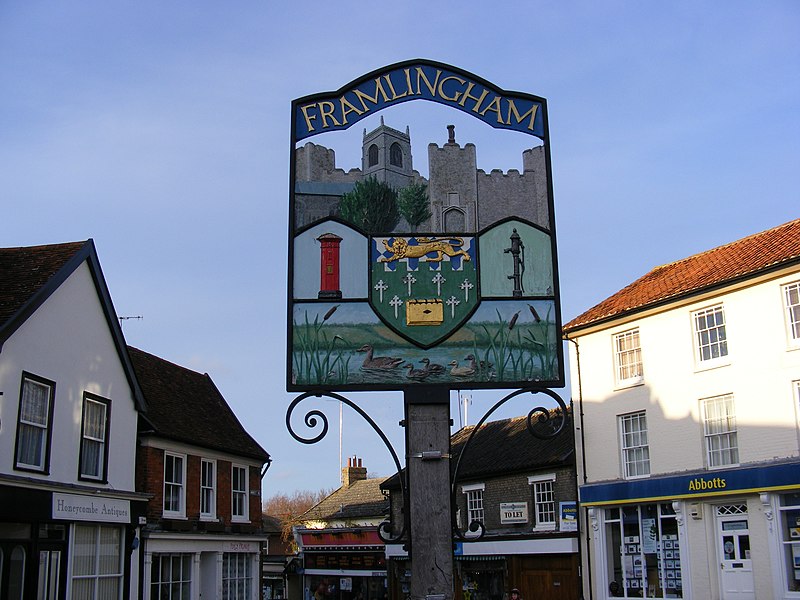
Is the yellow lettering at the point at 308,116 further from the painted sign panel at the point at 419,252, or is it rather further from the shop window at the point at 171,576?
the shop window at the point at 171,576

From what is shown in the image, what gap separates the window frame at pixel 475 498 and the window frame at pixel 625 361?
6795 mm

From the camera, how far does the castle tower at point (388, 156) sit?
36.0 feet

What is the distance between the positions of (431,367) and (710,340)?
15.6 m

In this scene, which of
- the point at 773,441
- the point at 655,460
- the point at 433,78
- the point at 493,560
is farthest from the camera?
the point at 493,560

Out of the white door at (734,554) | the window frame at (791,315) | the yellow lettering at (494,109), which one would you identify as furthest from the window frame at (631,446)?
the yellow lettering at (494,109)

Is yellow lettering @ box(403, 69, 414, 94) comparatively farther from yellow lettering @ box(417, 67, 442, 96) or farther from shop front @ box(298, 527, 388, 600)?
shop front @ box(298, 527, 388, 600)

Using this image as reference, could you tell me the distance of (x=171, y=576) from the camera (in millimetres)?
21984

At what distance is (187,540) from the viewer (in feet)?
73.8

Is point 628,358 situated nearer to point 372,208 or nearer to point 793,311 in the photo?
point 793,311

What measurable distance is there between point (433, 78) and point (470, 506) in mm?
22333

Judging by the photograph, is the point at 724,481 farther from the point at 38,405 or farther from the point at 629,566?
the point at 38,405

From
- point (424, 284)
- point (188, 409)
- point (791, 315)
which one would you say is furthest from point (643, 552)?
point (424, 284)

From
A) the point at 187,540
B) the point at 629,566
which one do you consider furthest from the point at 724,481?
the point at 187,540

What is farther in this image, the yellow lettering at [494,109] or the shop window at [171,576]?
the shop window at [171,576]
